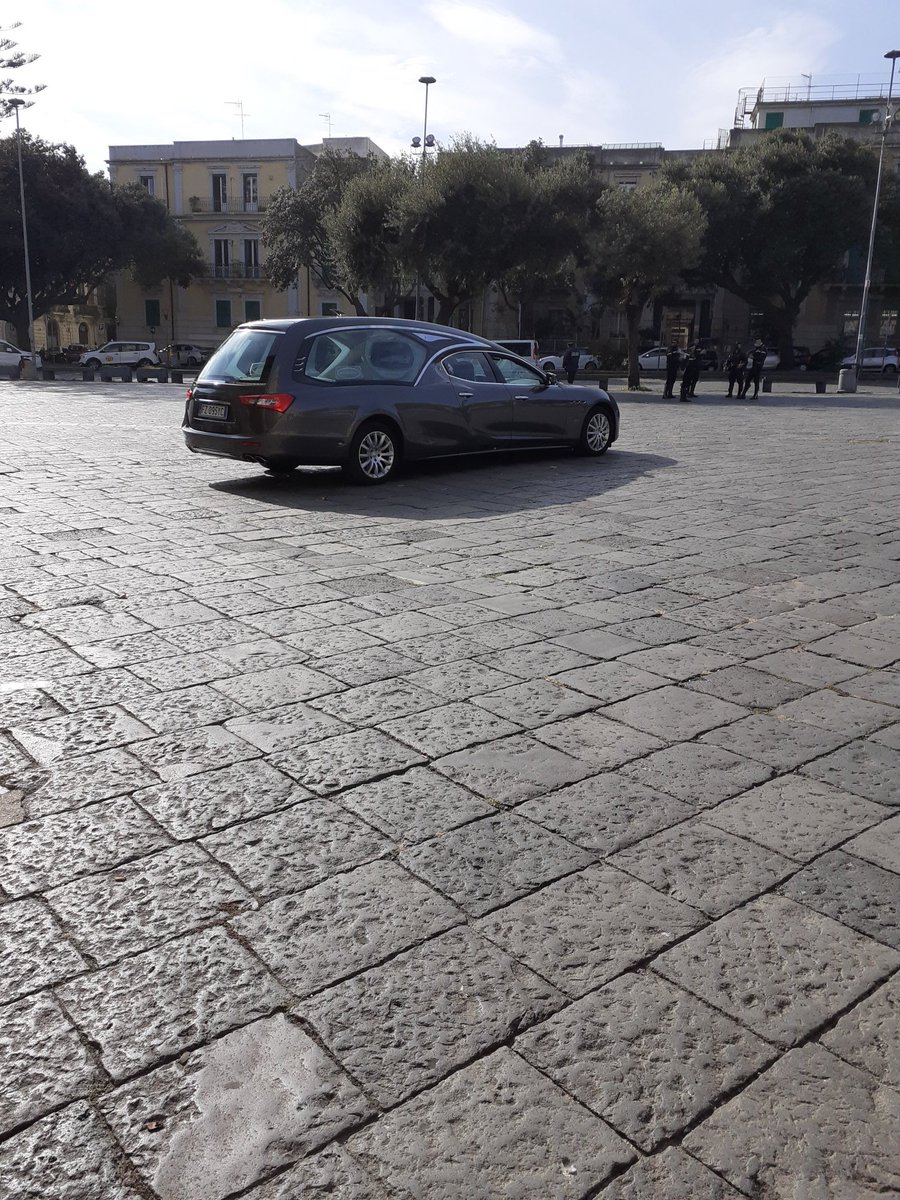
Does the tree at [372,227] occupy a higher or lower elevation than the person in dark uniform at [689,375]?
higher

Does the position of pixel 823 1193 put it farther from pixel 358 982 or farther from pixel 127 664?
pixel 127 664

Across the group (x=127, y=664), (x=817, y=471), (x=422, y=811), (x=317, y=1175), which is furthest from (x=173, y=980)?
(x=817, y=471)

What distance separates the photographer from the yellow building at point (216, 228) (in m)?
56.7

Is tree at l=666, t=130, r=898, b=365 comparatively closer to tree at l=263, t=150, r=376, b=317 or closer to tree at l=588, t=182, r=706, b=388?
tree at l=588, t=182, r=706, b=388

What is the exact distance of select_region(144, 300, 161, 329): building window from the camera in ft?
192

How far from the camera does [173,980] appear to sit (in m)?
2.38

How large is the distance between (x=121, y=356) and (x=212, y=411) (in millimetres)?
43249

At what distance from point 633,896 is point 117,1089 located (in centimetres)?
136

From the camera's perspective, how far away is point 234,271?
5772 cm

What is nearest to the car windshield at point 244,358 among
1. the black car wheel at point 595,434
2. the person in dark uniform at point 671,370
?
the black car wheel at point 595,434

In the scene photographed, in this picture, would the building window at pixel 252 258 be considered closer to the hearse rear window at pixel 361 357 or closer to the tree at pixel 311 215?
the tree at pixel 311 215

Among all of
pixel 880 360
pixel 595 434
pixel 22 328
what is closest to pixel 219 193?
pixel 22 328

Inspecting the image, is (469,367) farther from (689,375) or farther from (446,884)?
(689,375)

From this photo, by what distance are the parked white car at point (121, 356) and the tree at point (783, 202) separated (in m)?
25.6
